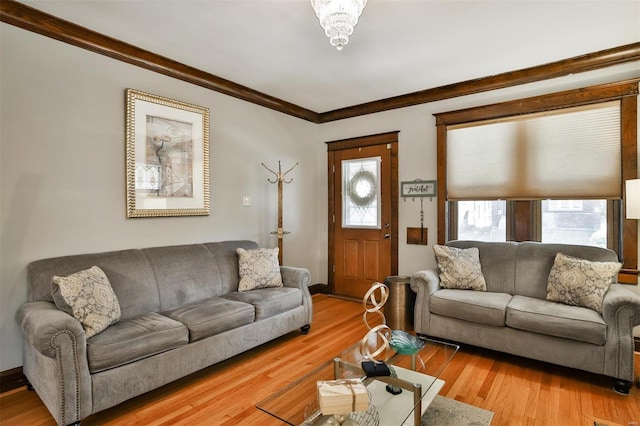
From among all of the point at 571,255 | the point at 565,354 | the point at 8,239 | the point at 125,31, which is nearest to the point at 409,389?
the point at 565,354

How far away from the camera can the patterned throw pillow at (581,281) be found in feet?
8.75

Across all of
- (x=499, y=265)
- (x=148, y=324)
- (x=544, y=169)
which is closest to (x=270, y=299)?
(x=148, y=324)

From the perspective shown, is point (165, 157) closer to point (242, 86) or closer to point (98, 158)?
point (98, 158)

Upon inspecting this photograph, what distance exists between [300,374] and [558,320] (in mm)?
1977

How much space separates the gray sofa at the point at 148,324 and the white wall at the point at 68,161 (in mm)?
170

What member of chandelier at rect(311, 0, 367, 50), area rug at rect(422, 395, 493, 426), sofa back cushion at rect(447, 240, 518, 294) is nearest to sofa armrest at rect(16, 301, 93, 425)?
area rug at rect(422, 395, 493, 426)

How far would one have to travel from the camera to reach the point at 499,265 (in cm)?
341

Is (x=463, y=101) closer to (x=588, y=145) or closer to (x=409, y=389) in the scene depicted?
(x=588, y=145)

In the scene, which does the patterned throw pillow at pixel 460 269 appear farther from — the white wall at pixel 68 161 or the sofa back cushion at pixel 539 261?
the white wall at pixel 68 161

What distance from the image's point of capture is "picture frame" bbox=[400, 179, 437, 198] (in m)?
4.20

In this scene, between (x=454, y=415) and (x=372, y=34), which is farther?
(x=372, y=34)

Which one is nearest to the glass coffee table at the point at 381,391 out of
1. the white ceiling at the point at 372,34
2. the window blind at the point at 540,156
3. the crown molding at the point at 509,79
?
the window blind at the point at 540,156

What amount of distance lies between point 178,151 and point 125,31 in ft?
3.51

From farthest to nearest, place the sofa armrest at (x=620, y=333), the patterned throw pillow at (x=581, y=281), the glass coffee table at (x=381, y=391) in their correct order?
1. the patterned throw pillow at (x=581, y=281)
2. the sofa armrest at (x=620, y=333)
3. the glass coffee table at (x=381, y=391)
